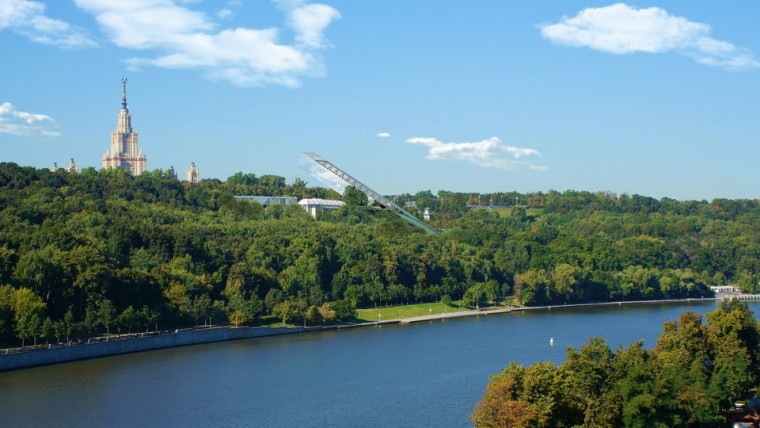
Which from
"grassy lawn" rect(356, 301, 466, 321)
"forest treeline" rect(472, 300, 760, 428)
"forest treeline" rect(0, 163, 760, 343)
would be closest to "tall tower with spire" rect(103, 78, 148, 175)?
"forest treeline" rect(0, 163, 760, 343)

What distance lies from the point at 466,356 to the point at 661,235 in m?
47.8

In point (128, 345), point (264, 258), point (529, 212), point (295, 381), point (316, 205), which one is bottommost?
point (295, 381)

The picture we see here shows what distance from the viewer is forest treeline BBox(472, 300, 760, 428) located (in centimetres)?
1806

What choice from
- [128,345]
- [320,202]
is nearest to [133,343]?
[128,345]

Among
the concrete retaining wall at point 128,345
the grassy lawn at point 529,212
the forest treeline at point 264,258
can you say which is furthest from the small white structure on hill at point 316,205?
the concrete retaining wall at point 128,345

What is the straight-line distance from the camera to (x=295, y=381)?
2717 centimetres

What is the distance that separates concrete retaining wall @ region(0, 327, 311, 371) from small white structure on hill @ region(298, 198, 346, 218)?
96.8 ft

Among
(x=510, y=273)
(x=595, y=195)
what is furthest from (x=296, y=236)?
(x=595, y=195)

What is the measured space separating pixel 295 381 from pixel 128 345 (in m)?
8.06

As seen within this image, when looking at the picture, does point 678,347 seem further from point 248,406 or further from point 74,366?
point 74,366

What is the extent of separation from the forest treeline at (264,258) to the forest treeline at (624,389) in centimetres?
507

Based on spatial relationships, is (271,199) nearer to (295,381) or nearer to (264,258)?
(264,258)

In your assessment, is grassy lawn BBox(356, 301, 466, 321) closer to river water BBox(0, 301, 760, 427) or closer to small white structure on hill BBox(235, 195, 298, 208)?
river water BBox(0, 301, 760, 427)

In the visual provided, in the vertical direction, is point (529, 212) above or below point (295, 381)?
above
